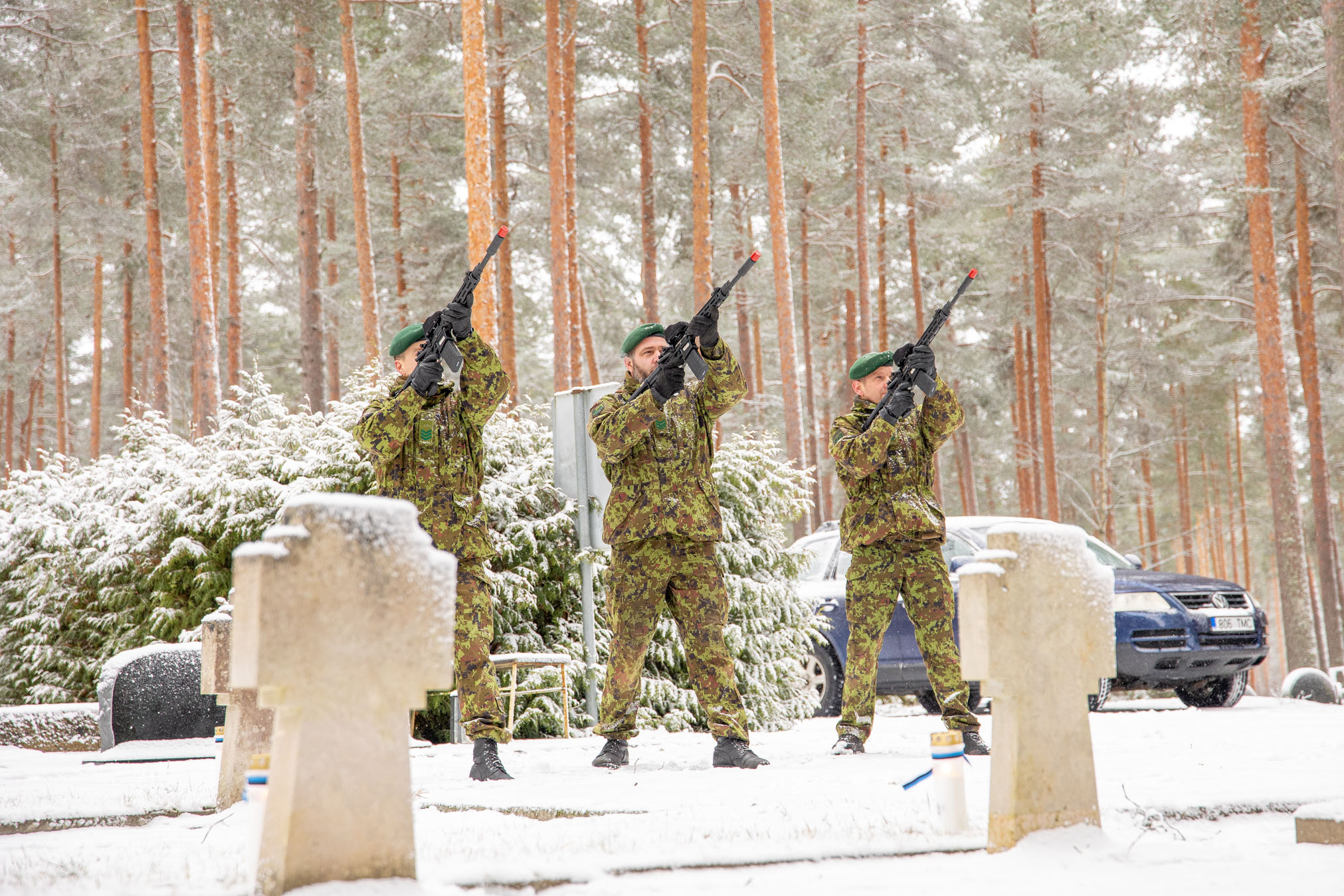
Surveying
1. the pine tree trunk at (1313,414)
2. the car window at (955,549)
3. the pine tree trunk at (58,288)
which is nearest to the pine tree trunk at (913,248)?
the pine tree trunk at (1313,414)

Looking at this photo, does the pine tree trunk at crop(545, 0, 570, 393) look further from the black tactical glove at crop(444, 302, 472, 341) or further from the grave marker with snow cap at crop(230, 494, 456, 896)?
the grave marker with snow cap at crop(230, 494, 456, 896)

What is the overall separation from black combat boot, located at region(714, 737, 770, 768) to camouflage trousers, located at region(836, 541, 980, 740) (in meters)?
0.75

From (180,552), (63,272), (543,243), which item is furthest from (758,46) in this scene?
(63,272)

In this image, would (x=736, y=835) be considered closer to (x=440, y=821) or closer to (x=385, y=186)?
(x=440, y=821)

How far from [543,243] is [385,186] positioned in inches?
185

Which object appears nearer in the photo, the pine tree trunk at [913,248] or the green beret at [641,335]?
the green beret at [641,335]

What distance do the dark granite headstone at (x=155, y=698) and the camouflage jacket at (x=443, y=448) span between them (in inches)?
97.5

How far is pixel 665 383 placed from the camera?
561 centimetres

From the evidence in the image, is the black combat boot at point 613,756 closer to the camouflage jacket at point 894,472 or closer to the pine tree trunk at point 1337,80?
the camouflage jacket at point 894,472

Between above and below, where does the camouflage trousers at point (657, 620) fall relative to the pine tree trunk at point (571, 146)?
below

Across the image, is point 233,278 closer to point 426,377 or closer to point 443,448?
point 443,448

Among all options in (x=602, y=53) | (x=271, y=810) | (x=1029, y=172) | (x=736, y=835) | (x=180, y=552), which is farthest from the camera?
(x=1029, y=172)

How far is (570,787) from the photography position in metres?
4.90

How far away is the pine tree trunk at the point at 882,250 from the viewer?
26.1 metres
